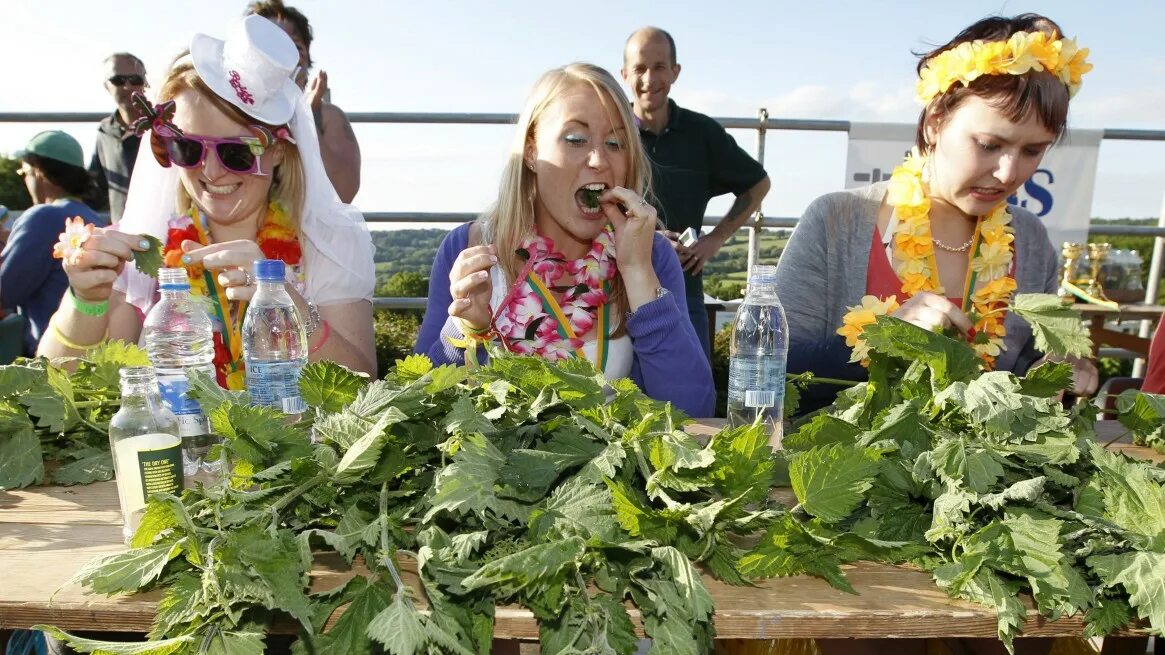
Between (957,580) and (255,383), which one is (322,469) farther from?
(957,580)

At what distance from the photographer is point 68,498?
4.41 feet

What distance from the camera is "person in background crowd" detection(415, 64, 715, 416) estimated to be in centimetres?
200

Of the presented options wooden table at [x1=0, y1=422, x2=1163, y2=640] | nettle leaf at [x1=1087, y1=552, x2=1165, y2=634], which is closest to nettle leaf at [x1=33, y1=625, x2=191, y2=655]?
wooden table at [x1=0, y1=422, x2=1163, y2=640]

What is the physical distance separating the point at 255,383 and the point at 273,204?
3.17 feet

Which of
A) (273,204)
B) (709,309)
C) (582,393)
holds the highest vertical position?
(273,204)

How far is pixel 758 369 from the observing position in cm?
159

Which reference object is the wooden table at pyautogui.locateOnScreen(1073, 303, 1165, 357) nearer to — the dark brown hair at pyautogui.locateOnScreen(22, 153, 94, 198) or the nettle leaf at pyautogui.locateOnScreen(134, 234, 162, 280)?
the nettle leaf at pyautogui.locateOnScreen(134, 234, 162, 280)

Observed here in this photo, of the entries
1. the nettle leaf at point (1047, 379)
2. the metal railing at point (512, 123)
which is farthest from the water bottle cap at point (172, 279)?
the metal railing at point (512, 123)

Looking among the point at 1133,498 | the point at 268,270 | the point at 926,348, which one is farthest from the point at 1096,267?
the point at 268,270

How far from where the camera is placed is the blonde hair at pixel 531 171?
214cm

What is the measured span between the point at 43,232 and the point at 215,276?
176 centimetres

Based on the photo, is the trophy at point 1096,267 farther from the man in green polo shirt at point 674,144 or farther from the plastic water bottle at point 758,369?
the plastic water bottle at point 758,369

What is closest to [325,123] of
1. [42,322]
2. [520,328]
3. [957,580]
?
[42,322]

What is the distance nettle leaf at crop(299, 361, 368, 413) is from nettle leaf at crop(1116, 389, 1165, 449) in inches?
61.3
